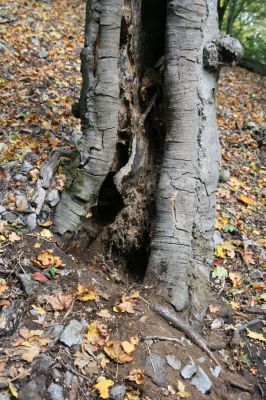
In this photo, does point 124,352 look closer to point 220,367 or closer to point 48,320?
point 48,320

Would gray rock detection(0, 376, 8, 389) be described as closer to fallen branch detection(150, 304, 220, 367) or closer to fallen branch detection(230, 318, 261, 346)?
fallen branch detection(150, 304, 220, 367)

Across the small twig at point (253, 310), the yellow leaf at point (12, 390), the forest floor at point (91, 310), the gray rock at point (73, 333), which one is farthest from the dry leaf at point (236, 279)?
the yellow leaf at point (12, 390)

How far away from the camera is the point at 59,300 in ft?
9.14

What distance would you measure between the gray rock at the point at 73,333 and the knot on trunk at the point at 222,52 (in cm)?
230

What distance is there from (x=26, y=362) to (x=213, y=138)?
2.25 meters

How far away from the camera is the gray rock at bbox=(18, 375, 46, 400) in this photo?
2225 millimetres

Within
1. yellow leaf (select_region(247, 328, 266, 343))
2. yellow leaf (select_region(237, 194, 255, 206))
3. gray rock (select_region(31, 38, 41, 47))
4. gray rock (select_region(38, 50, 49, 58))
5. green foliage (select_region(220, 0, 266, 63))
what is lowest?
yellow leaf (select_region(247, 328, 266, 343))

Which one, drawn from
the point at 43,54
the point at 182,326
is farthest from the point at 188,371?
the point at 43,54

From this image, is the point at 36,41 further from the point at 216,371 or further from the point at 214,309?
the point at 216,371

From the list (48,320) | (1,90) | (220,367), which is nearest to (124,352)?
(48,320)

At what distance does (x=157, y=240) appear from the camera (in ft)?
10.6

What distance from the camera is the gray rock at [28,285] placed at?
109 inches

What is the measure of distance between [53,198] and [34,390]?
1.65 metres

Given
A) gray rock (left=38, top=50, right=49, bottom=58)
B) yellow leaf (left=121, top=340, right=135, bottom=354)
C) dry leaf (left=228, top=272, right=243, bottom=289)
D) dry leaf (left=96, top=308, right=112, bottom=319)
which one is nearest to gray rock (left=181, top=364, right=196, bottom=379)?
yellow leaf (left=121, top=340, right=135, bottom=354)
